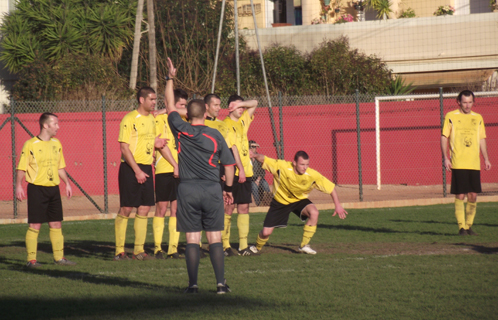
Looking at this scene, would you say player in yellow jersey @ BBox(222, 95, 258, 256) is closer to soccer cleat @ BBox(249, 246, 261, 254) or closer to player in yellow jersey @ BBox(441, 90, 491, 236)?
soccer cleat @ BBox(249, 246, 261, 254)

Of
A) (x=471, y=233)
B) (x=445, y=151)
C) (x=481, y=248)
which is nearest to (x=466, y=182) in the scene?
(x=445, y=151)

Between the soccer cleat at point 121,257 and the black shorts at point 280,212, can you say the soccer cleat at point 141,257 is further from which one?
the black shorts at point 280,212

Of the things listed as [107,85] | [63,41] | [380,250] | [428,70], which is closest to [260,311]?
[380,250]

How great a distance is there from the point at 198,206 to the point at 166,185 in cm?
277

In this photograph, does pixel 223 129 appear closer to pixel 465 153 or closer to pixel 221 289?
pixel 221 289

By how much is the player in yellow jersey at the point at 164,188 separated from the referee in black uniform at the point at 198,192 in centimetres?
238

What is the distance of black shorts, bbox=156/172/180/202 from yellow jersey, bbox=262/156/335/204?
132 centimetres

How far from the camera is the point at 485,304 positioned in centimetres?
526

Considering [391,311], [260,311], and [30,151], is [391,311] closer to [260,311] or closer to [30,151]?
[260,311]

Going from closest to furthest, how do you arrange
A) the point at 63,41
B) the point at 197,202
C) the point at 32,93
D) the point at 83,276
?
the point at 197,202 < the point at 83,276 < the point at 32,93 < the point at 63,41

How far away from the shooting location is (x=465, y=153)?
9.77 meters

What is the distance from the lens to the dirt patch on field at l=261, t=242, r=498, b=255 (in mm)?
8047

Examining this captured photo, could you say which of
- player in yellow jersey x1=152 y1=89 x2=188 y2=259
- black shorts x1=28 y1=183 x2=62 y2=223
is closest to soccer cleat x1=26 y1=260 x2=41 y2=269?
black shorts x1=28 y1=183 x2=62 y2=223

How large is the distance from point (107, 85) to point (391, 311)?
17.7 metres
